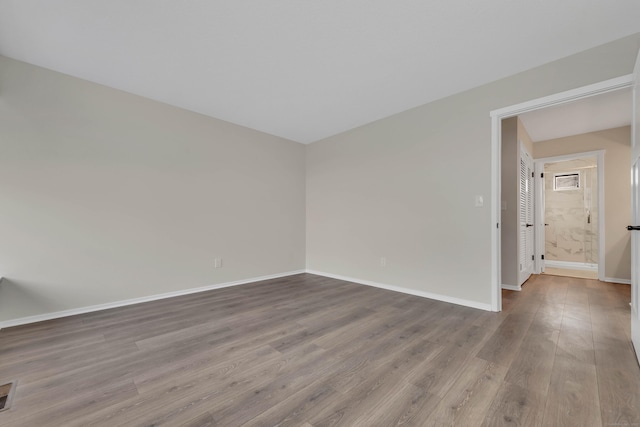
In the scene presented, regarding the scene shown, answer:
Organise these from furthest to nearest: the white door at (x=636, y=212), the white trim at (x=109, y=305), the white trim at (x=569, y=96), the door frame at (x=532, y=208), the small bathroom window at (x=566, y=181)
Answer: the small bathroom window at (x=566, y=181), the door frame at (x=532, y=208), the white trim at (x=109, y=305), the white trim at (x=569, y=96), the white door at (x=636, y=212)

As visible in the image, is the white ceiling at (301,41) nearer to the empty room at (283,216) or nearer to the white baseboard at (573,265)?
the empty room at (283,216)

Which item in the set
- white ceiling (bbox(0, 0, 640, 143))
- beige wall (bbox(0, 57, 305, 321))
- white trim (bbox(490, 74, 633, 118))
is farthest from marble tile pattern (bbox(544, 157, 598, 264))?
beige wall (bbox(0, 57, 305, 321))

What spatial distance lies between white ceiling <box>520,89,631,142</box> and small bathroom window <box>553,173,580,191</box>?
72.8 inches

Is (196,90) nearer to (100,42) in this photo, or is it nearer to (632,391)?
(100,42)

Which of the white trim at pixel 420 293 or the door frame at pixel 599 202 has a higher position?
the door frame at pixel 599 202

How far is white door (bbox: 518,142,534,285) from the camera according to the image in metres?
3.85

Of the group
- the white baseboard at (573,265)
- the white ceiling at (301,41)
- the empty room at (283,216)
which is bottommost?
the white baseboard at (573,265)

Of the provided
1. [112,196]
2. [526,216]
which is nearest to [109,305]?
[112,196]

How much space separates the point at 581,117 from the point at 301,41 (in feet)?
13.4

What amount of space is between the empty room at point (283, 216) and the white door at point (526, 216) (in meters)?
0.10

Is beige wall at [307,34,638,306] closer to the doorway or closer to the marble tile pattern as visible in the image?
the doorway

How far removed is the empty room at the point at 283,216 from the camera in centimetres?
146

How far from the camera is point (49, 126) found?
8.23ft

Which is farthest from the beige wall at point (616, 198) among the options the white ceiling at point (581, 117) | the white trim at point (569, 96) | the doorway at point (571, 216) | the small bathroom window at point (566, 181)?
the white trim at point (569, 96)
